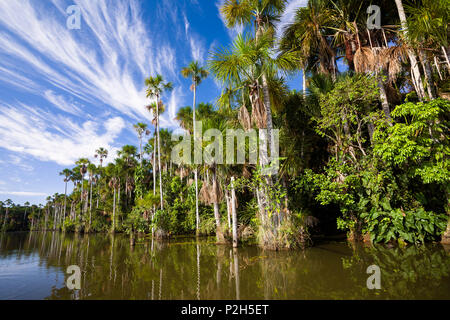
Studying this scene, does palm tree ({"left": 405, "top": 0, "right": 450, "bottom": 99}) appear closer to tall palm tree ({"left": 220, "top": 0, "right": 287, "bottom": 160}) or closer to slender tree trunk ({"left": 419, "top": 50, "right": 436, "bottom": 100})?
slender tree trunk ({"left": 419, "top": 50, "right": 436, "bottom": 100})

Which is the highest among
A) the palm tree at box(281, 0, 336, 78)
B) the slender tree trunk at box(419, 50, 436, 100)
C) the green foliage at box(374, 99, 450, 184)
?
the palm tree at box(281, 0, 336, 78)

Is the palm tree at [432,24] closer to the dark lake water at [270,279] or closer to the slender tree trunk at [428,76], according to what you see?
the slender tree trunk at [428,76]

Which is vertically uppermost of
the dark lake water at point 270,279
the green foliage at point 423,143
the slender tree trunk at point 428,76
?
the slender tree trunk at point 428,76

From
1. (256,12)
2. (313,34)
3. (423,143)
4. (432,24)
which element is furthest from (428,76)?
(256,12)

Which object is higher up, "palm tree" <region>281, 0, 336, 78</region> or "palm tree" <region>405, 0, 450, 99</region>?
"palm tree" <region>281, 0, 336, 78</region>

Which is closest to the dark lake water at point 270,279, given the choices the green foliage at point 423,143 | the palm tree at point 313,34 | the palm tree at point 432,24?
the green foliage at point 423,143

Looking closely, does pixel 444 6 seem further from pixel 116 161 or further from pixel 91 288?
pixel 116 161

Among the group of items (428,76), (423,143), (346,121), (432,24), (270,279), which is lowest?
(270,279)

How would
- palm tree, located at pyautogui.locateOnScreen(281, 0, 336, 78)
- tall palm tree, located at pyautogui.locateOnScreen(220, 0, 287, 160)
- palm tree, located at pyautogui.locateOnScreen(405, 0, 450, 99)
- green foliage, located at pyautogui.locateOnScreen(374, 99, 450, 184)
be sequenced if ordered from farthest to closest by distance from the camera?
palm tree, located at pyautogui.locateOnScreen(281, 0, 336, 78) < tall palm tree, located at pyautogui.locateOnScreen(220, 0, 287, 160) < green foliage, located at pyautogui.locateOnScreen(374, 99, 450, 184) < palm tree, located at pyautogui.locateOnScreen(405, 0, 450, 99)

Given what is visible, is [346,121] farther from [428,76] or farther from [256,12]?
[256,12]

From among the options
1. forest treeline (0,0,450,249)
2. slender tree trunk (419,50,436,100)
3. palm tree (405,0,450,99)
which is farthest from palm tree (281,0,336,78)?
palm tree (405,0,450,99)

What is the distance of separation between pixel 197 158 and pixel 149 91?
47.6 ft

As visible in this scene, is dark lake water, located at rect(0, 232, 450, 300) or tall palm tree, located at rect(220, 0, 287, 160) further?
tall palm tree, located at rect(220, 0, 287, 160)
